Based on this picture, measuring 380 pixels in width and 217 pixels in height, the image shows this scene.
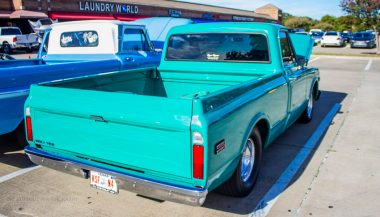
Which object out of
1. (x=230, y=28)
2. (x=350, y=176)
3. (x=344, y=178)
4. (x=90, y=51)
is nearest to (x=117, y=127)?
(x=230, y=28)

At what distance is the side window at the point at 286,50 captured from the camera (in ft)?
15.9

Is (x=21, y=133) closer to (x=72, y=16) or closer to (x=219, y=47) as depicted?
(x=219, y=47)

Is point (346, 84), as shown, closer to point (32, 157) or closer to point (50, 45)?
point (50, 45)

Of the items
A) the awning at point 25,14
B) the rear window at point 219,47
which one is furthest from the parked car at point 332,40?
the rear window at point 219,47

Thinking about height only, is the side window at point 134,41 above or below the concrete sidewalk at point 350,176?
above

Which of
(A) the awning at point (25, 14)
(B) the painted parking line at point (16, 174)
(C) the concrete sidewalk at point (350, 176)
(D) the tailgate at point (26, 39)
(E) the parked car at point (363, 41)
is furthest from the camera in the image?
(E) the parked car at point (363, 41)

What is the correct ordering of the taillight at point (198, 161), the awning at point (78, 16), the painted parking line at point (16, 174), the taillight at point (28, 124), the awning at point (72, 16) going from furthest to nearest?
1. the awning at point (78, 16)
2. the awning at point (72, 16)
3. the painted parking line at point (16, 174)
4. the taillight at point (28, 124)
5. the taillight at point (198, 161)

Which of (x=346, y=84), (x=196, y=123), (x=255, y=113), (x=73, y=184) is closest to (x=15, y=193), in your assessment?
(x=73, y=184)

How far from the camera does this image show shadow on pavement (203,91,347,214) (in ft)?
12.0

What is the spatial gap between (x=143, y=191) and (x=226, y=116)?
90 centimetres

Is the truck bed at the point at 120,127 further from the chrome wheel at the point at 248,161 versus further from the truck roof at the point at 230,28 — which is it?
the truck roof at the point at 230,28

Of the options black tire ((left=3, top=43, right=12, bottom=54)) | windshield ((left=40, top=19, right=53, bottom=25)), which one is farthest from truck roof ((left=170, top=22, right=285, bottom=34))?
windshield ((left=40, top=19, right=53, bottom=25))

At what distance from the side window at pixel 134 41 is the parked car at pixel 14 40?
773 inches

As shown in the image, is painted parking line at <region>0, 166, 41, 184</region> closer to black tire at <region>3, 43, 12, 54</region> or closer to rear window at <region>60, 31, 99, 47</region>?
rear window at <region>60, 31, 99, 47</region>
